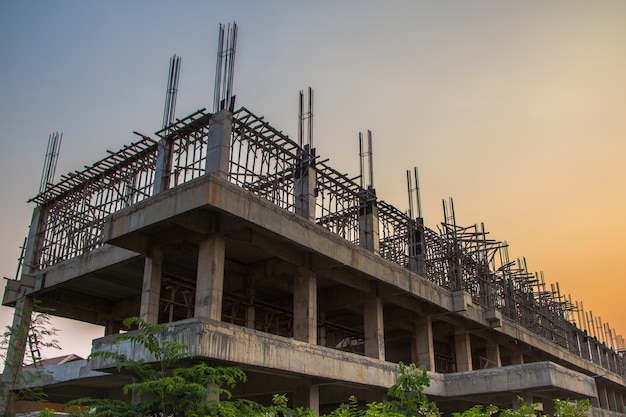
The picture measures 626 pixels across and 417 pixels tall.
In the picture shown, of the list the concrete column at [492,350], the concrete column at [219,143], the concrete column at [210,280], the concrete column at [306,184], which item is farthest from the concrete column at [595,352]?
the concrete column at [210,280]

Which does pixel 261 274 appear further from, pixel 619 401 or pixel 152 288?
pixel 619 401

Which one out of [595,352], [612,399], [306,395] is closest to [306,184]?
[306,395]

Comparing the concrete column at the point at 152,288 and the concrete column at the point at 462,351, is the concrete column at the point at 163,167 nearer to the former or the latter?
the concrete column at the point at 152,288

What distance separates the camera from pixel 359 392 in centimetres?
2419

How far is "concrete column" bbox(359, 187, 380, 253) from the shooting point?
88.3 ft

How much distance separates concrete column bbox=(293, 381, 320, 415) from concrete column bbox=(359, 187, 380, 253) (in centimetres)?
786

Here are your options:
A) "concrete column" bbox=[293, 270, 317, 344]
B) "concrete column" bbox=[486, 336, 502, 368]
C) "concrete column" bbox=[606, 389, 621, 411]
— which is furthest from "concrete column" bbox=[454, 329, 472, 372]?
"concrete column" bbox=[606, 389, 621, 411]

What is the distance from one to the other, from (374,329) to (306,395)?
5.51 metres

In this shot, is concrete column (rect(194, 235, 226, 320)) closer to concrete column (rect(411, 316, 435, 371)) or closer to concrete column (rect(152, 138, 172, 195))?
concrete column (rect(152, 138, 172, 195))

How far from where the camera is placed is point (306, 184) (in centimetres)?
2359

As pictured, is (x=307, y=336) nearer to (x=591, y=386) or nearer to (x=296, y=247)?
(x=296, y=247)

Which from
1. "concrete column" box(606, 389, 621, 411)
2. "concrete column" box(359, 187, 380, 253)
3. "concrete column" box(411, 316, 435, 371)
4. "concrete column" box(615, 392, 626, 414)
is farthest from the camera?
"concrete column" box(615, 392, 626, 414)

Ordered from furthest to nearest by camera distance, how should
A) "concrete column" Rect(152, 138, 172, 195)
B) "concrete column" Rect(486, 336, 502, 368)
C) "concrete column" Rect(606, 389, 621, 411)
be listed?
1. "concrete column" Rect(606, 389, 621, 411)
2. "concrete column" Rect(486, 336, 502, 368)
3. "concrete column" Rect(152, 138, 172, 195)

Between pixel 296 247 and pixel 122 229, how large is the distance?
592 cm
